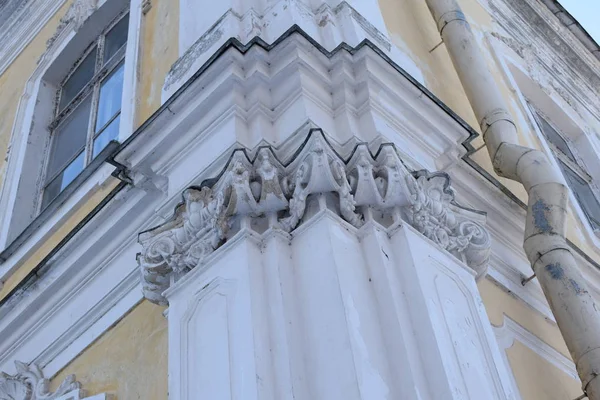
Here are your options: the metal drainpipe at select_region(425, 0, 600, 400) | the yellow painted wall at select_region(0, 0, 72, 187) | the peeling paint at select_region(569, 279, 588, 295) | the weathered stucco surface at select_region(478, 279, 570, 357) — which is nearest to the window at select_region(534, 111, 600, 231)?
the metal drainpipe at select_region(425, 0, 600, 400)

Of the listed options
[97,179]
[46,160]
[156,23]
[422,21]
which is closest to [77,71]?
[46,160]

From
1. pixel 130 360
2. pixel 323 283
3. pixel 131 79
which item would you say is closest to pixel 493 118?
pixel 131 79

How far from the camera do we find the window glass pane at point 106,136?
222 inches

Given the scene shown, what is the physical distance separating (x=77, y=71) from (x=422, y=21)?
9.27ft

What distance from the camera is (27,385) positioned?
4.41 meters

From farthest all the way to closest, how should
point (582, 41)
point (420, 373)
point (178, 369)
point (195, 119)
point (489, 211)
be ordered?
1. point (582, 41)
2. point (489, 211)
3. point (195, 119)
4. point (178, 369)
5. point (420, 373)

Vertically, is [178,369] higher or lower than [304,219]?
lower

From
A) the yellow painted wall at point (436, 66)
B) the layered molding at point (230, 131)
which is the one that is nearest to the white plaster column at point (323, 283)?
the layered molding at point (230, 131)

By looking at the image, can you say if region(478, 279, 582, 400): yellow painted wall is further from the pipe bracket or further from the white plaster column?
the pipe bracket

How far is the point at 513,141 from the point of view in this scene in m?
4.72

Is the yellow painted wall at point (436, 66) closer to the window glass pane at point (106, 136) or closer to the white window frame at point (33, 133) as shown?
the white window frame at point (33, 133)

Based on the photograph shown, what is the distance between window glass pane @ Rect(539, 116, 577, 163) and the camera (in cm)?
750

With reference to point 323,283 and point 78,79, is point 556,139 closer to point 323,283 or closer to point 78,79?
point 78,79

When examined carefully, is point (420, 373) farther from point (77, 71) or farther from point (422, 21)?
point (77, 71)
